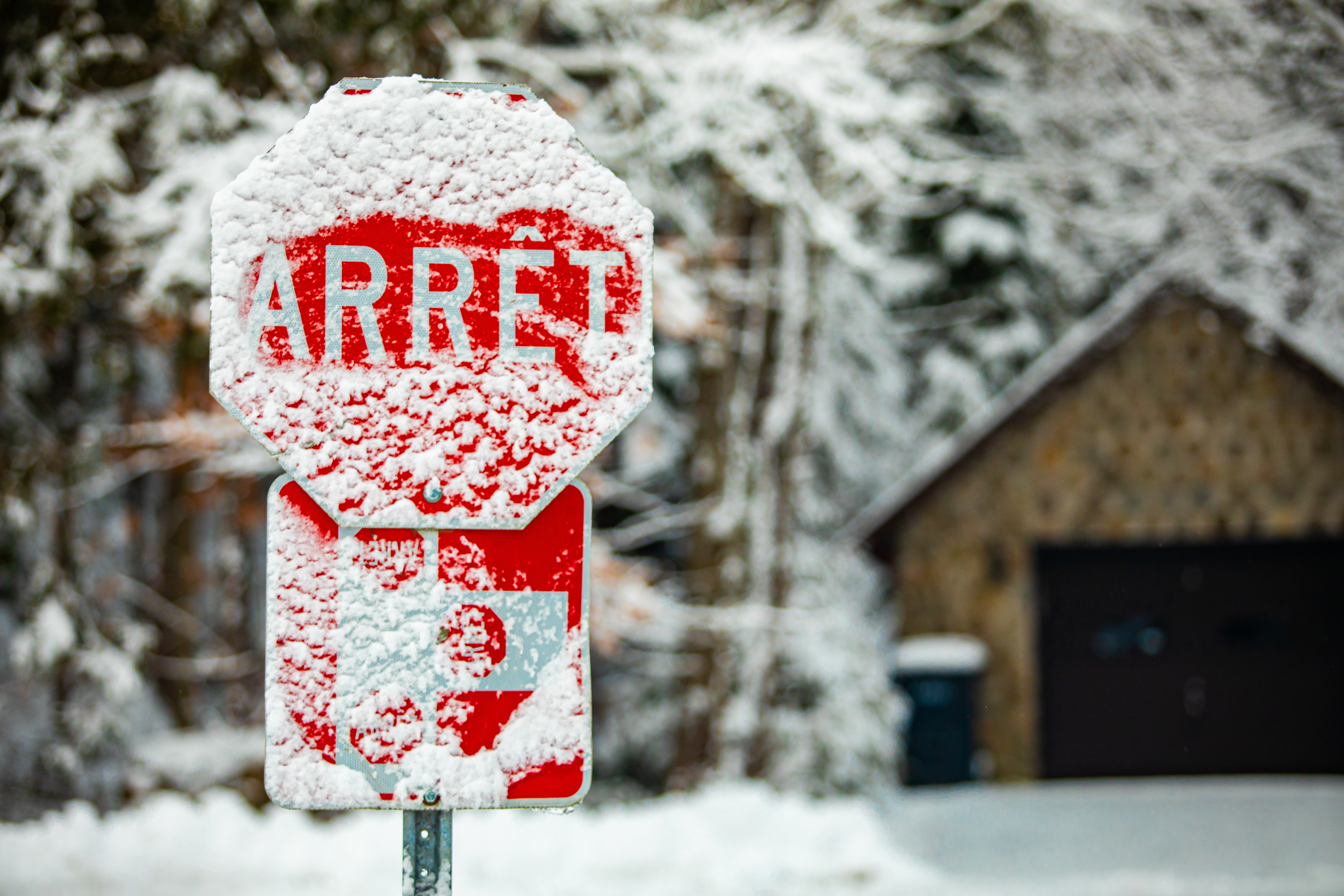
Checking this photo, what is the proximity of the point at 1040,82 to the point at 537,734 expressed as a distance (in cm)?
1246

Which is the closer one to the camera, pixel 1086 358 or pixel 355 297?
pixel 355 297

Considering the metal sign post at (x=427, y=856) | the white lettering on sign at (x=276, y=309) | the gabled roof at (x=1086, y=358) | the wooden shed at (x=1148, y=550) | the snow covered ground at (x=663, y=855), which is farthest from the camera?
the wooden shed at (x=1148, y=550)

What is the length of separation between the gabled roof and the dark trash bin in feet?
5.07

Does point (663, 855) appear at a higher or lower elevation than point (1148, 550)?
lower

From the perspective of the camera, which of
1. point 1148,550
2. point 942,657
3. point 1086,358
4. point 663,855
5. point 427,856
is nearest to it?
point 427,856

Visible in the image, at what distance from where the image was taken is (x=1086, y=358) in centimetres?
1260

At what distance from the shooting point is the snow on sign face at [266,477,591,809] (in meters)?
1.48

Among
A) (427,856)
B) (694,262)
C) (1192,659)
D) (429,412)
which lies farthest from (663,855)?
(1192,659)

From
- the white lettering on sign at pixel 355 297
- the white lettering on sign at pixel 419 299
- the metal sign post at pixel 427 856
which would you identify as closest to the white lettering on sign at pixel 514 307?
the white lettering on sign at pixel 419 299

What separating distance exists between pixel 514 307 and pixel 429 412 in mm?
194

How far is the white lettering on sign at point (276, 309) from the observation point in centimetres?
156

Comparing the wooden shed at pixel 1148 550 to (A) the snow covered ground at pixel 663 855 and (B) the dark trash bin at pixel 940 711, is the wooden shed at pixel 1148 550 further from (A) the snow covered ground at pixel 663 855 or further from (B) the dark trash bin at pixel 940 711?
(A) the snow covered ground at pixel 663 855

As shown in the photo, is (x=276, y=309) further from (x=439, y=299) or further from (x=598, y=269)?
(x=598, y=269)

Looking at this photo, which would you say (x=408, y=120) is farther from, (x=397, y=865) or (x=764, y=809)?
(x=764, y=809)
